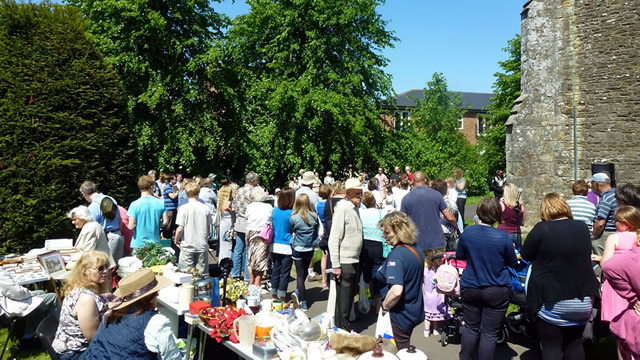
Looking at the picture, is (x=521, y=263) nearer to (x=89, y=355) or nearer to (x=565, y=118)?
(x=89, y=355)

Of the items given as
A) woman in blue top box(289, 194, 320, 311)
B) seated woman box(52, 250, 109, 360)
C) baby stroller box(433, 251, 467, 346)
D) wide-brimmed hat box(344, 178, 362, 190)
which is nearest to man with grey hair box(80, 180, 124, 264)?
woman in blue top box(289, 194, 320, 311)

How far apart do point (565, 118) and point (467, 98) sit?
6139 cm

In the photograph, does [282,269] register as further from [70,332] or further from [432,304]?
[70,332]

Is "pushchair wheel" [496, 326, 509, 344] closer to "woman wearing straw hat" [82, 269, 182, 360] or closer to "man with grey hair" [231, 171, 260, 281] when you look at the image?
"woman wearing straw hat" [82, 269, 182, 360]

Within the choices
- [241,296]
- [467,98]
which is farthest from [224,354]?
[467,98]

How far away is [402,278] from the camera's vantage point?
4.24 metres

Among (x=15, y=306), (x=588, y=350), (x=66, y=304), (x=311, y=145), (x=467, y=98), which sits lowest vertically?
(x=588, y=350)

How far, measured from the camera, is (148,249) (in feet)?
22.8

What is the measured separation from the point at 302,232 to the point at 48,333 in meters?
3.48

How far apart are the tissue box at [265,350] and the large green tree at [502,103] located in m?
31.3

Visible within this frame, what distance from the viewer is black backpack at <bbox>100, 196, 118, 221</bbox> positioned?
6.91 metres

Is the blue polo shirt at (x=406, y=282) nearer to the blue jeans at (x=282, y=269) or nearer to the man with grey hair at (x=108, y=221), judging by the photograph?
Answer: the blue jeans at (x=282, y=269)

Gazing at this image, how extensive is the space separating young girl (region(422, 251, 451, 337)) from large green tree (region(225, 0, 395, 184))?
12.7 m

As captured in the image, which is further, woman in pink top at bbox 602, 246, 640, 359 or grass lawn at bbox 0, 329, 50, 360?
grass lawn at bbox 0, 329, 50, 360
